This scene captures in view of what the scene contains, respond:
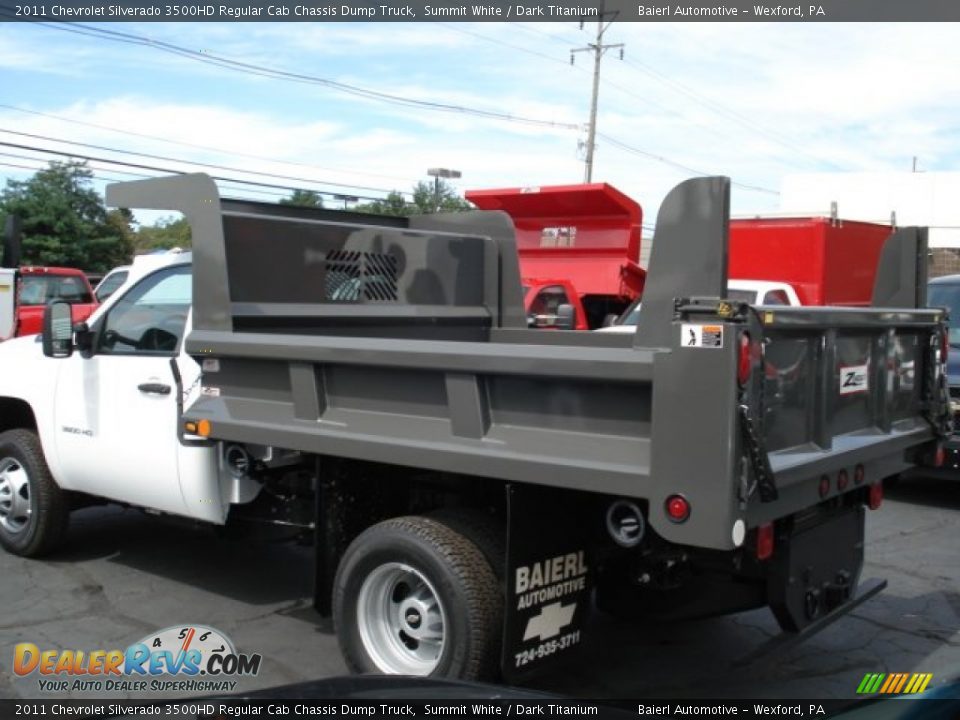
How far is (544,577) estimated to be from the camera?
12.5 feet

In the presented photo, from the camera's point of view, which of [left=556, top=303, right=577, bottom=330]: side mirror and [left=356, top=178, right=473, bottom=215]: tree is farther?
[left=356, top=178, right=473, bottom=215]: tree

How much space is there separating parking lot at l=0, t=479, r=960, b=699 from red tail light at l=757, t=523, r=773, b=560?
706 millimetres

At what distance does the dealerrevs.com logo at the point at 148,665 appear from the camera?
14.6 feet

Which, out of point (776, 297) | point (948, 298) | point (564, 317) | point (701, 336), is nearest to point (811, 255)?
point (776, 297)

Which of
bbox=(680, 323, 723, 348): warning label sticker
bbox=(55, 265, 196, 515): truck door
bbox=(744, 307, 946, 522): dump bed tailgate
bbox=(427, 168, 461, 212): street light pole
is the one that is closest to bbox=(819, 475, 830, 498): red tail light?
bbox=(744, 307, 946, 522): dump bed tailgate

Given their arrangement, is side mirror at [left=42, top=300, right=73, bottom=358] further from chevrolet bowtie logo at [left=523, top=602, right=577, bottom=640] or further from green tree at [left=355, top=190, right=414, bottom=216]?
green tree at [left=355, top=190, right=414, bottom=216]

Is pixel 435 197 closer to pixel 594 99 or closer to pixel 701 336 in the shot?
pixel 594 99

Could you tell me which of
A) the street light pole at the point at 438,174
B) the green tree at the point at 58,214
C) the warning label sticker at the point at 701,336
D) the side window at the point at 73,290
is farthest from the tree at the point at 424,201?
the warning label sticker at the point at 701,336

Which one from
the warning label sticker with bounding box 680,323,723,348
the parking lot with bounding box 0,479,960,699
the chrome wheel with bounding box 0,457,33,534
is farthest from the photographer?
the chrome wheel with bounding box 0,457,33,534

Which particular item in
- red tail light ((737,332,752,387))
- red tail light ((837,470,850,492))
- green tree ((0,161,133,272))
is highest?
green tree ((0,161,133,272))

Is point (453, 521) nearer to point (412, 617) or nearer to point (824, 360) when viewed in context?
point (412, 617)

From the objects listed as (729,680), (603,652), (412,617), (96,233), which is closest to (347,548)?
(412,617)

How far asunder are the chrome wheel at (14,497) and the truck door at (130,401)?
45 cm

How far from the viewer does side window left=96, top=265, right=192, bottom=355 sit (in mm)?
5512
